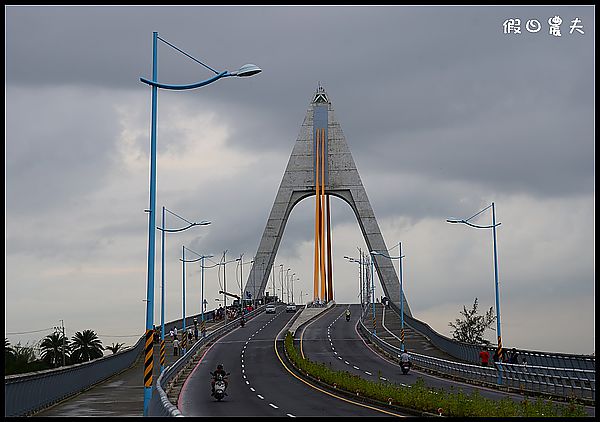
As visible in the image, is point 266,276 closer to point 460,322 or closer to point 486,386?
point 460,322

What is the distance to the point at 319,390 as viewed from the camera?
3769 cm

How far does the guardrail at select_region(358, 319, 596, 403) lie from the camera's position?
1251 inches

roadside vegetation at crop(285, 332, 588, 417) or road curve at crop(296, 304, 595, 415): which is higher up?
roadside vegetation at crop(285, 332, 588, 417)

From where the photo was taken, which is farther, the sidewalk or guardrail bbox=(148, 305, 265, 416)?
the sidewalk

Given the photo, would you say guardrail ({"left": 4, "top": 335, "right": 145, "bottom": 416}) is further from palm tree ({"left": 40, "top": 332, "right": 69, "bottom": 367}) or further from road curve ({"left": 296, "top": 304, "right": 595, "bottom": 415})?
palm tree ({"left": 40, "top": 332, "right": 69, "bottom": 367})

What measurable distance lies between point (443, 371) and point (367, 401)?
57.1 feet

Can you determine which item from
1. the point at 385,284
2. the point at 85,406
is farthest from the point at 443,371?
the point at 385,284

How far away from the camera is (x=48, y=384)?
29766mm

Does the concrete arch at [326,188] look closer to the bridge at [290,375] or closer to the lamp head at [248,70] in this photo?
the bridge at [290,375]

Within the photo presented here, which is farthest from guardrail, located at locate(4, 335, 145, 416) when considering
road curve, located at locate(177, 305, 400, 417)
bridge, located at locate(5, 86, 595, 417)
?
road curve, located at locate(177, 305, 400, 417)

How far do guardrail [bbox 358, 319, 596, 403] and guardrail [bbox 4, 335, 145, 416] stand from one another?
16557mm

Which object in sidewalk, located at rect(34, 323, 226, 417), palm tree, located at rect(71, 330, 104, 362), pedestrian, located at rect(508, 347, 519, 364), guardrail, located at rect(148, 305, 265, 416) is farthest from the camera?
palm tree, located at rect(71, 330, 104, 362)

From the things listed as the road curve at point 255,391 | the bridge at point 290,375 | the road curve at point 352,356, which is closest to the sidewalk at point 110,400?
the bridge at point 290,375

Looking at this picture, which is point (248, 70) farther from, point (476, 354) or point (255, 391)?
point (476, 354)
